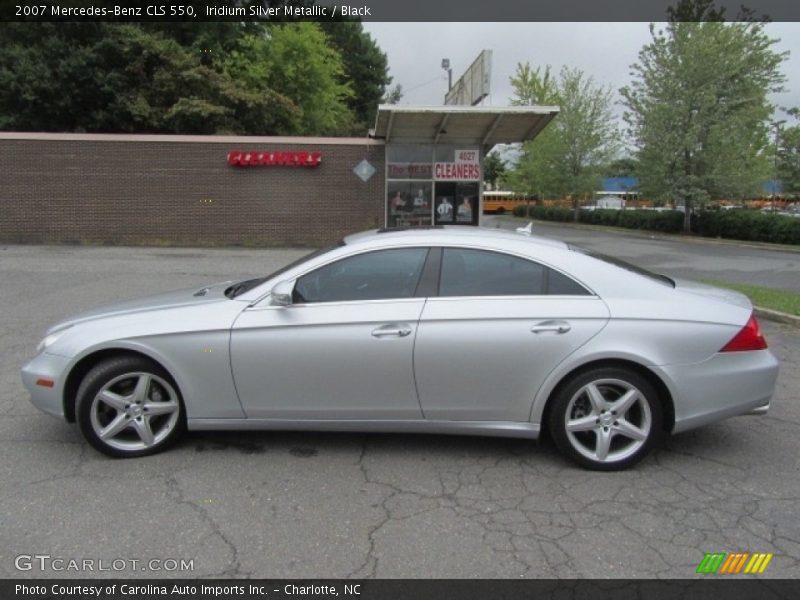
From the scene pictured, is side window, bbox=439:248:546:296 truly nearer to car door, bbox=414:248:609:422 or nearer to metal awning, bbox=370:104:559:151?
car door, bbox=414:248:609:422

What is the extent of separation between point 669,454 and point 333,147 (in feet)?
54.0

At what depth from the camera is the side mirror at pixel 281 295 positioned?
3.86 m

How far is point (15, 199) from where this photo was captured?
1873 centimetres

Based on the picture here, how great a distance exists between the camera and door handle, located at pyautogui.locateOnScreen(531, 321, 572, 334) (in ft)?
12.4

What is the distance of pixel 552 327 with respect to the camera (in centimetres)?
378

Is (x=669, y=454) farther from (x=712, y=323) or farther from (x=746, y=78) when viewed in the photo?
(x=746, y=78)

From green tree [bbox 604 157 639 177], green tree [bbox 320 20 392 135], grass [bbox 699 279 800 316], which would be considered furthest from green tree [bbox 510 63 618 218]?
grass [bbox 699 279 800 316]

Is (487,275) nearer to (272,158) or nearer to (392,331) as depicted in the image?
(392,331)

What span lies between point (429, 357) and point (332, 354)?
0.58m

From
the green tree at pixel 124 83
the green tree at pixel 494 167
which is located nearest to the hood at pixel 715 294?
the green tree at pixel 124 83

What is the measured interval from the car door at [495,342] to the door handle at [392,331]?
79 mm

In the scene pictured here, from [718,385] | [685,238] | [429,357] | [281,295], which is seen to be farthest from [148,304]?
[685,238]

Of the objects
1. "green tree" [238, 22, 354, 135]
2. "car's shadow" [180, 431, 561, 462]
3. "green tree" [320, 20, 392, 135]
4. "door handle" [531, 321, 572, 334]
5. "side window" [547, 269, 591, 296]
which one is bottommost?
"car's shadow" [180, 431, 561, 462]

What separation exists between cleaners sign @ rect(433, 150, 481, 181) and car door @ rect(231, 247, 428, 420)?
16.0m
